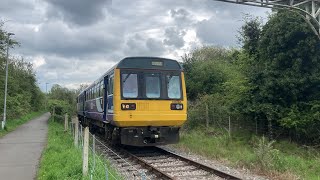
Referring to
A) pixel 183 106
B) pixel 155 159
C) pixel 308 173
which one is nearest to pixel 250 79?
pixel 183 106

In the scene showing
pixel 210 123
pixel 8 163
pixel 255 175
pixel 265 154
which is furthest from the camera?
pixel 210 123

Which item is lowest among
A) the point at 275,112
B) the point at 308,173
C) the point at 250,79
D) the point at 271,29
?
the point at 308,173

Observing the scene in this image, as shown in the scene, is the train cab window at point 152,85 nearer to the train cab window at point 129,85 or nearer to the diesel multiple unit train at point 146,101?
the diesel multiple unit train at point 146,101

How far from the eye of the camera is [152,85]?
47.8ft

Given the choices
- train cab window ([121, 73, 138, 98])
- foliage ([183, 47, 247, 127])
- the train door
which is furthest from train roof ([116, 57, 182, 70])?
foliage ([183, 47, 247, 127])

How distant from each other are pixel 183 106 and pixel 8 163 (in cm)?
604

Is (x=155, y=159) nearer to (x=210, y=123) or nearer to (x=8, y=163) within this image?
(x=8, y=163)

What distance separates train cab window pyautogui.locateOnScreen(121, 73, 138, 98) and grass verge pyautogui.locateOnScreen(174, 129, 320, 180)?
3.26 m

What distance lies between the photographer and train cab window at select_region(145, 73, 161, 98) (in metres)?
14.5

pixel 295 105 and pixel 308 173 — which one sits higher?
pixel 295 105

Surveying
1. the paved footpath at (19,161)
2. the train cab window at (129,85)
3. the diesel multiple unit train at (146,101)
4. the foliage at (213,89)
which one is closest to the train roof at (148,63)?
the diesel multiple unit train at (146,101)

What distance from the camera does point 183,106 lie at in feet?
48.8

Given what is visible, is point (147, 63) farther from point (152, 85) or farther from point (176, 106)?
point (176, 106)

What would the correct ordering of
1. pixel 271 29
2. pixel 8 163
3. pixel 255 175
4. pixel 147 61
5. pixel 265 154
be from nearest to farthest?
pixel 255 175, pixel 265 154, pixel 8 163, pixel 147 61, pixel 271 29
